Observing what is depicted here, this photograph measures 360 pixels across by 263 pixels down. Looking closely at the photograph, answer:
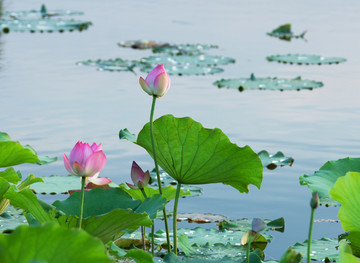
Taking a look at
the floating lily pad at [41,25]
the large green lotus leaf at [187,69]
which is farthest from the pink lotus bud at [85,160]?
the floating lily pad at [41,25]

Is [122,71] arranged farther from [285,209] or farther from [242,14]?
[242,14]

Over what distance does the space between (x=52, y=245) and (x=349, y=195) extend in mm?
806

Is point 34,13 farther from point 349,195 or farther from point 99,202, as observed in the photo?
point 349,195

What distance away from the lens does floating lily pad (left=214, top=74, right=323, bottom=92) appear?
504cm

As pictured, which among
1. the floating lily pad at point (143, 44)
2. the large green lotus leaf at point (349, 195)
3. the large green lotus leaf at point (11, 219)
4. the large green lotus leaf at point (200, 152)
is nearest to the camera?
the large green lotus leaf at point (349, 195)

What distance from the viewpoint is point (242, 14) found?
9.48 meters

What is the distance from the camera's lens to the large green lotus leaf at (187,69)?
5.66m

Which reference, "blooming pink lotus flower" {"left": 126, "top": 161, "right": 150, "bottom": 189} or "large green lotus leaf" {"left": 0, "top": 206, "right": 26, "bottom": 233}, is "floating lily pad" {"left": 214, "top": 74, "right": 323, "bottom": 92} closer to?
"large green lotus leaf" {"left": 0, "top": 206, "right": 26, "bottom": 233}

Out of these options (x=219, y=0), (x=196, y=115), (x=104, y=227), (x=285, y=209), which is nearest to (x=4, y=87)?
(x=196, y=115)

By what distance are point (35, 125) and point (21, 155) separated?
2.12 m

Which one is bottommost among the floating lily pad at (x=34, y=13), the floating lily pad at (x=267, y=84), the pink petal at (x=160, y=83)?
the floating lily pad at (x=267, y=84)

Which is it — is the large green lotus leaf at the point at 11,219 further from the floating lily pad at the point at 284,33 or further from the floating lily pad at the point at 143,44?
the floating lily pad at the point at 284,33

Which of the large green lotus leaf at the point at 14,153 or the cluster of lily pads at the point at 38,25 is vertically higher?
the large green lotus leaf at the point at 14,153

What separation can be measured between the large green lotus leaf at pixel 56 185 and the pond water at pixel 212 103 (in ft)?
0.79
